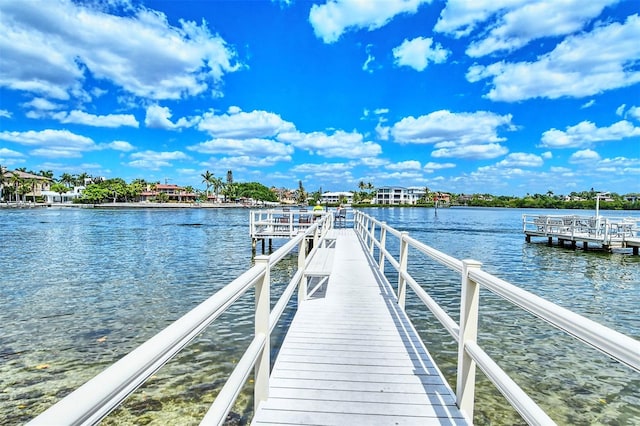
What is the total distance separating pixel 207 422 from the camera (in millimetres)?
1633

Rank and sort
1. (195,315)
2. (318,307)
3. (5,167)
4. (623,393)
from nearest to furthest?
(195,315), (623,393), (318,307), (5,167)

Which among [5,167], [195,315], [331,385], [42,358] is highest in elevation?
[5,167]

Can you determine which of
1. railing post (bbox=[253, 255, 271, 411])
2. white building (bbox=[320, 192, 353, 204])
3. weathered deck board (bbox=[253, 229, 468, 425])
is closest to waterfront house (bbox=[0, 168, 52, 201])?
white building (bbox=[320, 192, 353, 204])

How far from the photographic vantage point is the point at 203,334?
6438mm

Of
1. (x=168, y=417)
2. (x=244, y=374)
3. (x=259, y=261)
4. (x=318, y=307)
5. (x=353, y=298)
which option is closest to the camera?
(x=244, y=374)

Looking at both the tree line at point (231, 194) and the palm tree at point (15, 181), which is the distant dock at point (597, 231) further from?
the palm tree at point (15, 181)

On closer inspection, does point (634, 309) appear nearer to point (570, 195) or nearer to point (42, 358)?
point (42, 358)

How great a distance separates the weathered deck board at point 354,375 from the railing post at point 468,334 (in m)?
0.12

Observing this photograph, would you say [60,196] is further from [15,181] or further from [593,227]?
[593,227]

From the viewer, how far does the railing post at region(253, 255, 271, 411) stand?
103 inches

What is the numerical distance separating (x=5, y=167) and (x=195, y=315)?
142 m

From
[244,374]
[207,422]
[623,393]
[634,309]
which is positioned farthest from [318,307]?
[634,309]

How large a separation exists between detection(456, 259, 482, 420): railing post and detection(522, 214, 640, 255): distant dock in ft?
63.8

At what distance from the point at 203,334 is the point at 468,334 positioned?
510 centimetres
